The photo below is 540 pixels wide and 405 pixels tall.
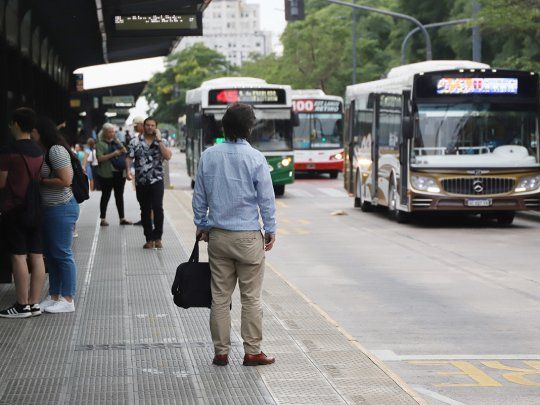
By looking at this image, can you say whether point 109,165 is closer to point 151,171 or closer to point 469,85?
point 151,171

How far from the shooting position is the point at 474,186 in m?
22.3

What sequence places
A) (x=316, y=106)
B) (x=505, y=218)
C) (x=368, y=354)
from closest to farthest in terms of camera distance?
(x=368, y=354)
(x=505, y=218)
(x=316, y=106)

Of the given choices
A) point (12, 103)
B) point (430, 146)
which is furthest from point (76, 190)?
point (430, 146)

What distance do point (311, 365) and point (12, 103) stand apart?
11068 mm

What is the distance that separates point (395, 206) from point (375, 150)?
7.49 feet

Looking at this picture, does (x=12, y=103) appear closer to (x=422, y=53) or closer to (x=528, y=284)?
(x=528, y=284)

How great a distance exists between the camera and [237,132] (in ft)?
27.6

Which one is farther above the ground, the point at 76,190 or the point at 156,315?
the point at 76,190

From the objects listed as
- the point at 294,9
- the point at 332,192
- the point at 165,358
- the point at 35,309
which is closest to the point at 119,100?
the point at 332,192

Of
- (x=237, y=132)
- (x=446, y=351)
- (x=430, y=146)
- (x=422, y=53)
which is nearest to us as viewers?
(x=237, y=132)

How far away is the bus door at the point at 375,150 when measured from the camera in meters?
25.9

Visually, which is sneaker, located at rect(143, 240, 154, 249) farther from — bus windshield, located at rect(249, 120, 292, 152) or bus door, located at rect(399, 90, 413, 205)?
bus windshield, located at rect(249, 120, 292, 152)

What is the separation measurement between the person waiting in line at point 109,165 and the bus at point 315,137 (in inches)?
892

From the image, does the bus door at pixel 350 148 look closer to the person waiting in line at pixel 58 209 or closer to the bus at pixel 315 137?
the bus at pixel 315 137
